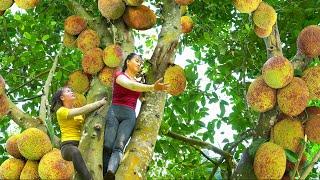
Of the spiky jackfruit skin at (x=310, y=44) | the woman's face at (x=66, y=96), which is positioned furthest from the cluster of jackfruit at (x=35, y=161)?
the spiky jackfruit skin at (x=310, y=44)

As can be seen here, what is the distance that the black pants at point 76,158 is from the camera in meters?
2.65

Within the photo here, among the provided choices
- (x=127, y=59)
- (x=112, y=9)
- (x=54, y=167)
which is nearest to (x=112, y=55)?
(x=127, y=59)

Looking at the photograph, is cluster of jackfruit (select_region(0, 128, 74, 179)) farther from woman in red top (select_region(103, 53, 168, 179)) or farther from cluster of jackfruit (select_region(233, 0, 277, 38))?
cluster of jackfruit (select_region(233, 0, 277, 38))

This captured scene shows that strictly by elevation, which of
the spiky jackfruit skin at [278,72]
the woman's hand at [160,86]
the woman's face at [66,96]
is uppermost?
the spiky jackfruit skin at [278,72]

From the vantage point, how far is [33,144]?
3.16m

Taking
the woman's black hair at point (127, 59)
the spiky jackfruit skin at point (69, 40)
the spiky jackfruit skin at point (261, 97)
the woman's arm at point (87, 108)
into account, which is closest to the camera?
the spiky jackfruit skin at point (261, 97)

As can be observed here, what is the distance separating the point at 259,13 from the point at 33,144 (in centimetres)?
169

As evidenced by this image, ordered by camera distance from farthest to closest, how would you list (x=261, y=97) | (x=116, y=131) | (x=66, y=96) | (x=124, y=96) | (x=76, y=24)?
(x=76, y=24), (x=66, y=96), (x=124, y=96), (x=116, y=131), (x=261, y=97)

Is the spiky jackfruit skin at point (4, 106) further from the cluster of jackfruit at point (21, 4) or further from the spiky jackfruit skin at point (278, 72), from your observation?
the spiky jackfruit skin at point (278, 72)

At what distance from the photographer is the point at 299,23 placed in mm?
4344

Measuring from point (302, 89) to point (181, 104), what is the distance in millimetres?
1856

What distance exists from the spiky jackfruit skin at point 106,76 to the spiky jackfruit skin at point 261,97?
100 centimetres

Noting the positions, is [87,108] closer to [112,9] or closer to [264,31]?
[112,9]

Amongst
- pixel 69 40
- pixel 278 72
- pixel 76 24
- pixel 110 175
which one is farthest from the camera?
pixel 69 40
